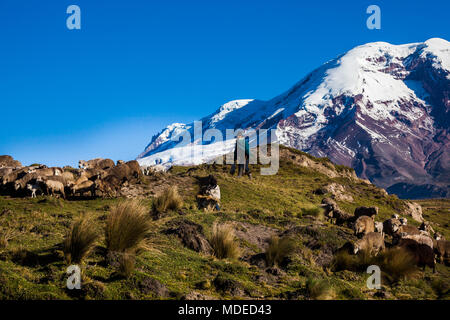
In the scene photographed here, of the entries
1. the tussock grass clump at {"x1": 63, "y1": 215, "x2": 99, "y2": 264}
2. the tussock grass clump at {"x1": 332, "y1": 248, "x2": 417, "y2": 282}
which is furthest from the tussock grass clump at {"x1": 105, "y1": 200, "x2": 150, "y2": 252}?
the tussock grass clump at {"x1": 332, "y1": 248, "x2": 417, "y2": 282}

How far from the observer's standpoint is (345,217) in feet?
91.1

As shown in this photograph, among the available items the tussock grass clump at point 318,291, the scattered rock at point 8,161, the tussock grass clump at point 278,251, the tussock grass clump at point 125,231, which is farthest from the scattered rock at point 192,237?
the scattered rock at point 8,161

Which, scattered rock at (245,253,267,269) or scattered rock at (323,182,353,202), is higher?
scattered rock at (323,182,353,202)

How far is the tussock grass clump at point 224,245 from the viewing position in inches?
563

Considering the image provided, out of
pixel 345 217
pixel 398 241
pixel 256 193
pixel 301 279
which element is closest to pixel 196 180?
pixel 256 193

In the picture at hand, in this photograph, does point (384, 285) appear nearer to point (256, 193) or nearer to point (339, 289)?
point (339, 289)

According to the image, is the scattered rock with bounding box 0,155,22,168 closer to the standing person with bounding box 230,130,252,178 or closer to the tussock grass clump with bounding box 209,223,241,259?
the standing person with bounding box 230,130,252,178

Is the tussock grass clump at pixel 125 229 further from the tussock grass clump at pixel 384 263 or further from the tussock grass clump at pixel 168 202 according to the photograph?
the tussock grass clump at pixel 168 202

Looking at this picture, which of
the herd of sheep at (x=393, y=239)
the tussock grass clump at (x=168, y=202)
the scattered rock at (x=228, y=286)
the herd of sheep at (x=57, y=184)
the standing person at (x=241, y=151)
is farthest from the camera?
the standing person at (x=241, y=151)

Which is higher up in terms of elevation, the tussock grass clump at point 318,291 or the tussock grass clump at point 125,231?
the tussock grass clump at point 125,231

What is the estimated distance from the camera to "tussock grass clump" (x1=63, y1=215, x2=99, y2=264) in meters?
10.3

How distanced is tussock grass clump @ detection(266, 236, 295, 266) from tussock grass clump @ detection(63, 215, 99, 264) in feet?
21.7

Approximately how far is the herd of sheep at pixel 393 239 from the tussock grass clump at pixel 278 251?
3.21m
